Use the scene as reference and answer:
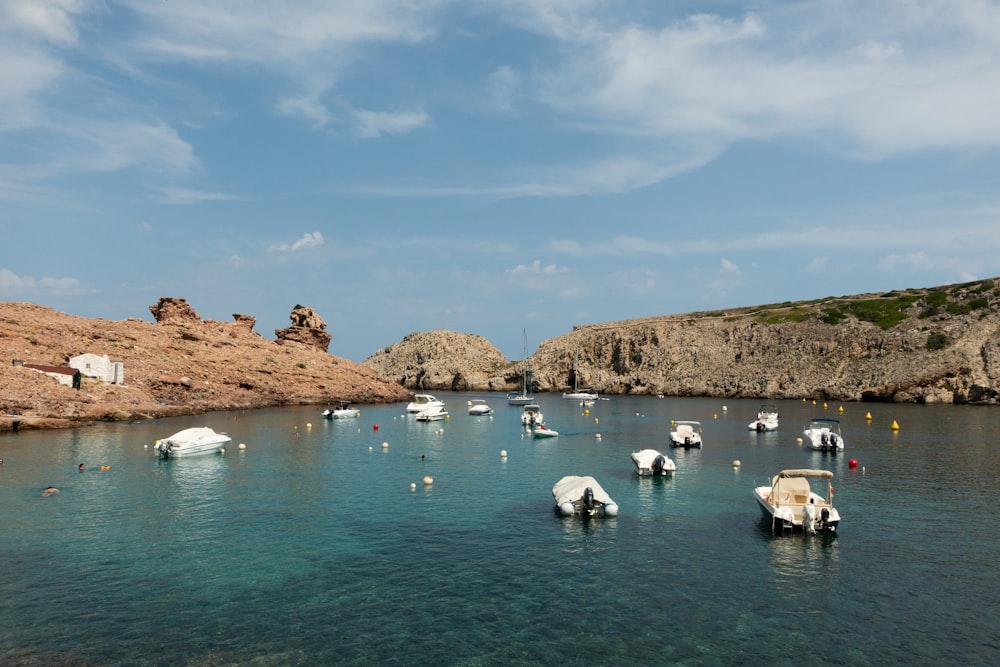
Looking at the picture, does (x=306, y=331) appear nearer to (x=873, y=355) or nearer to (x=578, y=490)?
(x=578, y=490)

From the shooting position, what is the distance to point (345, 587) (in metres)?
27.0

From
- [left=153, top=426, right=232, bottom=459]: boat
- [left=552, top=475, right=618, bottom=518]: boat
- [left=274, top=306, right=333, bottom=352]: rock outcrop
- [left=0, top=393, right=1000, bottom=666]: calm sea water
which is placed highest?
[left=274, top=306, right=333, bottom=352]: rock outcrop

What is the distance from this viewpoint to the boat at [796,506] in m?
34.8

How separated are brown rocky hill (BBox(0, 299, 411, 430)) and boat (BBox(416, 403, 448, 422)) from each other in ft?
122

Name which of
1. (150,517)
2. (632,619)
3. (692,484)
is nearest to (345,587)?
(632,619)

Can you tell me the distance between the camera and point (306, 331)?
568 feet

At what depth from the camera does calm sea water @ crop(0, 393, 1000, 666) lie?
21.8 metres

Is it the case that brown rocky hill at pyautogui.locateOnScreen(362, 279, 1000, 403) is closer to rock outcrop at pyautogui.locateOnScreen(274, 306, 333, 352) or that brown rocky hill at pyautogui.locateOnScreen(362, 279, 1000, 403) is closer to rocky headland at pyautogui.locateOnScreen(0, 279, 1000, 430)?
rocky headland at pyautogui.locateOnScreen(0, 279, 1000, 430)

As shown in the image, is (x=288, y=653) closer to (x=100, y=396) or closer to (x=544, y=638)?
(x=544, y=638)

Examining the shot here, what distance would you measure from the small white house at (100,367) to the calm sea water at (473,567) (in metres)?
42.7

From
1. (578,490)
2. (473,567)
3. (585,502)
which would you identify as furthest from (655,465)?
(473,567)

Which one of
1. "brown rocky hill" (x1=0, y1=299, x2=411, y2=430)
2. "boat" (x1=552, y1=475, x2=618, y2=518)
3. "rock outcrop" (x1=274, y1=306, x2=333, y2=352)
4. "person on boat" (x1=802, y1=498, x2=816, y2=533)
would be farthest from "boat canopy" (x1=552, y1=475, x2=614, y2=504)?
"rock outcrop" (x1=274, y1=306, x2=333, y2=352)

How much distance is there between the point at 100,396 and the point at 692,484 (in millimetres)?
82533

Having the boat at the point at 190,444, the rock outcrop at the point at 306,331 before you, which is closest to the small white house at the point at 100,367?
the boat at the point at 190,444
